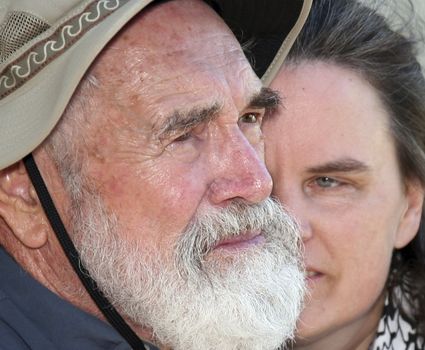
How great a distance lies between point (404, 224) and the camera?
351 centimetres

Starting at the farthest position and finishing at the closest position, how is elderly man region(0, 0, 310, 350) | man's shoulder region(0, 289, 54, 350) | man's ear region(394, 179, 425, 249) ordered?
man's ear region(394, 179, 425, 249), elderly man region(0, 0, 310, 350), man's shoulder region(0, 289, 54, 350)

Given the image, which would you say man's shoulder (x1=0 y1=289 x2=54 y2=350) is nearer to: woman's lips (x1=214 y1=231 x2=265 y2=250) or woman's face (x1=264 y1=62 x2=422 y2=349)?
woman's lips (x1=214 y1=231 x2=265 y2=250)

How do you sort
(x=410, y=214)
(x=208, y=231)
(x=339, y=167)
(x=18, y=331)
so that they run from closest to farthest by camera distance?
(x=18, y=331)
(x=208, y=231)
(x=339, y=167)
(x=410, y=214)

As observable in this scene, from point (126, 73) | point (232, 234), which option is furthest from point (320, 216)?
point (126, 73)

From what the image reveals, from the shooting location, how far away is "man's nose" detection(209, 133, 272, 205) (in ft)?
7.42

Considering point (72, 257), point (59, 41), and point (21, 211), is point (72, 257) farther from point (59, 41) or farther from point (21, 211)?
point (59, 41)

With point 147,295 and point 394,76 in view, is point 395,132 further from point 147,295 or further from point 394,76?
point 147,295

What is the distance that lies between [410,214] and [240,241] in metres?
1.38

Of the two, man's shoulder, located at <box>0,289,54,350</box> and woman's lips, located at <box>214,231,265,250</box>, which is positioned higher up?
man's shoulder, located at <box>0,289,54,350</box>

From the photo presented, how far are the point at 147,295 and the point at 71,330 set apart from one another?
0.73 feet

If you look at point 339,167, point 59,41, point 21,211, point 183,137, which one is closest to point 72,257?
point 21,211

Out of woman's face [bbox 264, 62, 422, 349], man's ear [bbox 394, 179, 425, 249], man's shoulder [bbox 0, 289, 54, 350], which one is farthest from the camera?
man's ear [bbox 394, 179, 425, 249]

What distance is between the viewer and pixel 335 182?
3.31 metres

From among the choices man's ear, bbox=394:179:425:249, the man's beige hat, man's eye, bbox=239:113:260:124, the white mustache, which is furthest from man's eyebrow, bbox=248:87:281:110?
man's ear, bbox=394:179:425:249
